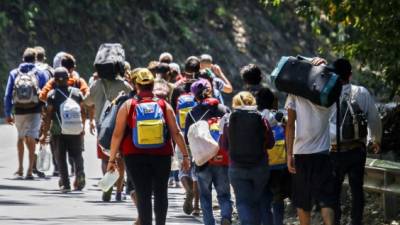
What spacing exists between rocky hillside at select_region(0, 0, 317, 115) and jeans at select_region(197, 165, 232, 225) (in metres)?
21.2

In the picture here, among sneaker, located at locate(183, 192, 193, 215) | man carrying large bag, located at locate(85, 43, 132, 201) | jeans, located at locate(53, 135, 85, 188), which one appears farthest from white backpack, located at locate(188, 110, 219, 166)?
jeans, located at locate(53, 135, 85, 188)

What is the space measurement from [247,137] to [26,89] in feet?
26.2

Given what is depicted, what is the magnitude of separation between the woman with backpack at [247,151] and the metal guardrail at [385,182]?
5.92 feet

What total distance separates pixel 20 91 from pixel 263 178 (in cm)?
804

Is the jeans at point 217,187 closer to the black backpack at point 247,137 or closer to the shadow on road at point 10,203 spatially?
the black backpack at point 247,137

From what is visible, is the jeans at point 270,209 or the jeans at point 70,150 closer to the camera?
Answer: the jeans at point 270,209

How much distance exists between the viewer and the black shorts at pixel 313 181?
13.6 m

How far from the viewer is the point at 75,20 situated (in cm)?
4209

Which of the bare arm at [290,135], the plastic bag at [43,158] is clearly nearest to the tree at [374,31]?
the bare arm at [290,135]

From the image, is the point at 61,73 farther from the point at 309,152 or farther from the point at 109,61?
the point at 309,152

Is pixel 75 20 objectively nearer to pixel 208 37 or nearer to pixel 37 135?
pixel 208 37

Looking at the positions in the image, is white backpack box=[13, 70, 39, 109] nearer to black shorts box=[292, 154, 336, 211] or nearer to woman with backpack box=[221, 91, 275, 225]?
woman with backpack box=[221, 91, 275, 225]

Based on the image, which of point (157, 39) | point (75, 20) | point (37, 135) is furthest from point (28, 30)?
point (37, 135)

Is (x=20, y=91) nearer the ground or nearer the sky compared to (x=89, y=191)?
nearer the sky
